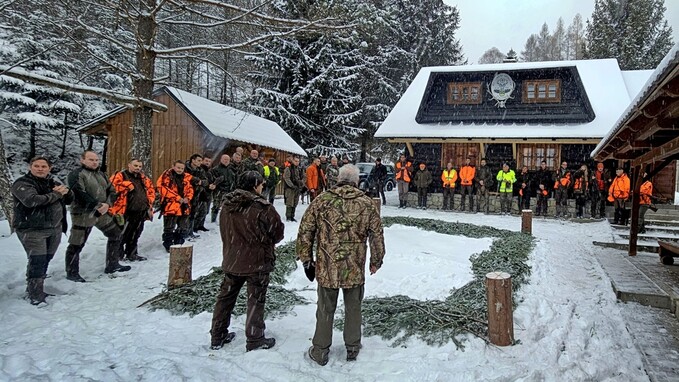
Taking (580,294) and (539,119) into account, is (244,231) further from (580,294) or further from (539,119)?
(539,119)

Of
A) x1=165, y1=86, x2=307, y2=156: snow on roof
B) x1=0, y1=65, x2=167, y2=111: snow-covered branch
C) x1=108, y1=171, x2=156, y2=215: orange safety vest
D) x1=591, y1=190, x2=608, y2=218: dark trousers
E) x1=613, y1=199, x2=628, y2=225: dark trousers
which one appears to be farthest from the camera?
x1=165, y1=86, x2=307, y2=156: snow on roof

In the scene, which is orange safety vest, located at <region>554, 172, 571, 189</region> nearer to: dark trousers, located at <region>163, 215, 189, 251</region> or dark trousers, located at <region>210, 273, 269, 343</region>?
dark trousers, located at <region>163, 215, 189, 251</region>

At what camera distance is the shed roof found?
1556 cm

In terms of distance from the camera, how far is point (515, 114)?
1806 cm

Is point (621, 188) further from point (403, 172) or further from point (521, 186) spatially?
point (403, 172)

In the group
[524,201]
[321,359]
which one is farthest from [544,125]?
[321,359]

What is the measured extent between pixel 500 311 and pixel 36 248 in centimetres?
539

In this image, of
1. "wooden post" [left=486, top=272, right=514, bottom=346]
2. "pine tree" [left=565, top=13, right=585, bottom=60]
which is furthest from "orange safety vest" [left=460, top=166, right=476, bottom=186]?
"pine tree" [left=565, top=13, right=585, bottom=60]

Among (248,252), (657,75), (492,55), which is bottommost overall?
(248,252)

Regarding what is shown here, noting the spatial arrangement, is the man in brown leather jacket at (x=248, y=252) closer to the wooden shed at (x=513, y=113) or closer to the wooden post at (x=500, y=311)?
the wooden post at (x=500, y=311)

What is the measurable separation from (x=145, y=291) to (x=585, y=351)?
5345 mm

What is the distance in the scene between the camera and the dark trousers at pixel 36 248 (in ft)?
16.4

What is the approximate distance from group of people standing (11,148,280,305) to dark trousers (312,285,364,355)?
3428mm

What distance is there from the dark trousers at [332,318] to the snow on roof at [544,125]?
14.2 m
